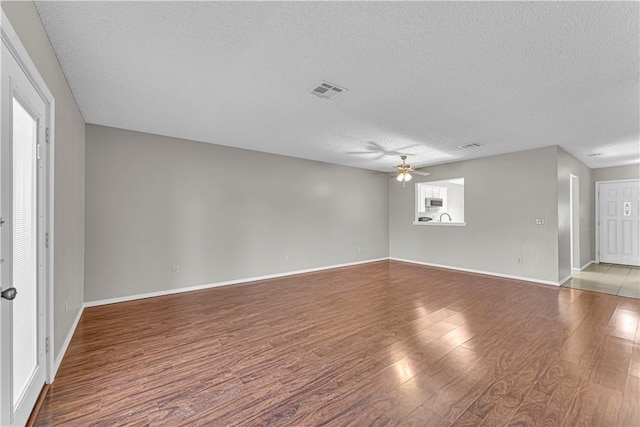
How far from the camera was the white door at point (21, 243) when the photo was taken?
1372 millimetres

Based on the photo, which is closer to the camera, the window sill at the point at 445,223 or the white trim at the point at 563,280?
the white trim at the point at 563,280

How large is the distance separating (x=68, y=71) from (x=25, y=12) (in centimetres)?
109

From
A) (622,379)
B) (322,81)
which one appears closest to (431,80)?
(322,81)

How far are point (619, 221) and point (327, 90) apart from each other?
339 inches

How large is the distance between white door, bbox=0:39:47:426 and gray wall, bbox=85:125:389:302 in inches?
89.0

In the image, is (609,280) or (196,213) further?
(609,280)

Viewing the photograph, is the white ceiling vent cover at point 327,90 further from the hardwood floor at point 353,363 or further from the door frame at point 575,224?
the door frame at point 575,224

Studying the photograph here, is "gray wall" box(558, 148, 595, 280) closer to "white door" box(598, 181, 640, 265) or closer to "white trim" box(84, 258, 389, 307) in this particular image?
"white door" box(598, 181, 640, 265)

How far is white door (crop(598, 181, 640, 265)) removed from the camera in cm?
664

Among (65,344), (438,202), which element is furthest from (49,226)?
(438,202)

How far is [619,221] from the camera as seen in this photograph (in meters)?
6.89

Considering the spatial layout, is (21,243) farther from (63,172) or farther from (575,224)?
(575,224)

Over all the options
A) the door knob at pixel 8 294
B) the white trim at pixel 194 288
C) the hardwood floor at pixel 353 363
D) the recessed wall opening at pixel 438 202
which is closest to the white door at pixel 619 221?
the recessed wall opening at pixel 438 202

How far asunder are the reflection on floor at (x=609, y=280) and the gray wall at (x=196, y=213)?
187 inches
